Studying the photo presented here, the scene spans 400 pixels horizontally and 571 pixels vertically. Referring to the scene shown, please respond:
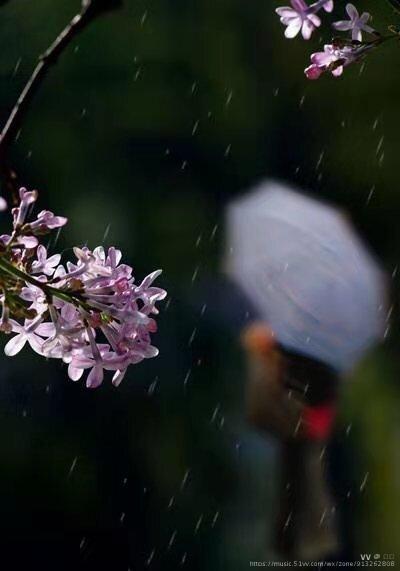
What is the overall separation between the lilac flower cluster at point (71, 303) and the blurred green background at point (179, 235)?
10.1 feet

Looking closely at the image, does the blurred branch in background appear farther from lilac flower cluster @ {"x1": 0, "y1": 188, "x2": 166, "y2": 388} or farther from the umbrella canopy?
the umbrella canopy

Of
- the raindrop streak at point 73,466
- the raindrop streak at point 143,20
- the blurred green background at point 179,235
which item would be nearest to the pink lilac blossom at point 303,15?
the blurred green background at point 179,235

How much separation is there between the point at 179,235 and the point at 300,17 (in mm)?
3172

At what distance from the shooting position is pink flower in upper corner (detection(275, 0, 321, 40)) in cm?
67

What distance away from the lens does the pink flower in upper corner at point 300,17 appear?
67cm

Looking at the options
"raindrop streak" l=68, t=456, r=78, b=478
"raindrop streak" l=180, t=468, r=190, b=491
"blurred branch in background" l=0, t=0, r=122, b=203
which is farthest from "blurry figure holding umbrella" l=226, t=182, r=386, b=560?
"blurred branch in background" l=0, t=0, r=122, b=203

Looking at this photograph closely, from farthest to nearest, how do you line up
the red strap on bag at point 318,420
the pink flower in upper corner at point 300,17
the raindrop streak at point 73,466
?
the red strap on bag at point 318,420
the raindrop streak at point 73,466
the pink flower in upper corner at point 300,17

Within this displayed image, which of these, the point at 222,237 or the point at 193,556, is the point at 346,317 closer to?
the point at 222,237

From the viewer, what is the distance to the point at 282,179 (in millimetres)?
4230

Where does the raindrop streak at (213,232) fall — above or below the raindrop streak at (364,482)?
above

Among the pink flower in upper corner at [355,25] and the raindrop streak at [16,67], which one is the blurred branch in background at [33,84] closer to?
the pink flower in upper corner at [355,25]

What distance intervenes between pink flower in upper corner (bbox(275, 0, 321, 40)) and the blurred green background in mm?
2958

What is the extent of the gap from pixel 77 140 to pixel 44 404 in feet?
3.42

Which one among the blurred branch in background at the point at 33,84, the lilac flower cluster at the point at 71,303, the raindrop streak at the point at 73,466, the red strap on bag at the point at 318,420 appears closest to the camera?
the blurred branch in background at the point at 33,84
